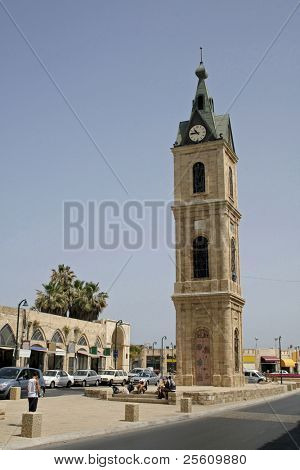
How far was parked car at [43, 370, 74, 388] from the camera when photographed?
4022 cm

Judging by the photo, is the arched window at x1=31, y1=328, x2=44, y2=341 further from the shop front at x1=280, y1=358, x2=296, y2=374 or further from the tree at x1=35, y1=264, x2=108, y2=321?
the shop front at x1=280, y1=358, x2=296, y2=374

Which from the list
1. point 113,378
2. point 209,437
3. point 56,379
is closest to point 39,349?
point 56,379

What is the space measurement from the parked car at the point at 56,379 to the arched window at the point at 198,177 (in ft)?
63.1

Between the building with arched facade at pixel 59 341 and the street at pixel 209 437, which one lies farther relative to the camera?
the building with arched facade at pixel 59 341

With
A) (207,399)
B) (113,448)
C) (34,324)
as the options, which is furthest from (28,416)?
(34,324)

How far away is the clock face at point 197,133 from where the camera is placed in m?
41.9

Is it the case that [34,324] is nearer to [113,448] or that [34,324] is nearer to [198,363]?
[198,363]

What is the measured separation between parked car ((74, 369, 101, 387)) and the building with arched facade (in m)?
4.88

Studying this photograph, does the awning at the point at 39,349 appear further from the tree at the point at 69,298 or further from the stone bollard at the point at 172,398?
the stone bollard at the point at 172,398

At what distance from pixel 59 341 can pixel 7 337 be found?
9293 mm

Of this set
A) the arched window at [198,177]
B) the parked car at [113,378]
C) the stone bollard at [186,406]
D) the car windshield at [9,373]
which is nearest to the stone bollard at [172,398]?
the stone bollard at [186,406]

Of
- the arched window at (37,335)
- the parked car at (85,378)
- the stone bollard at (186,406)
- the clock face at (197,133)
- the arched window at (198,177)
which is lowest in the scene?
the parked car at (85,378)

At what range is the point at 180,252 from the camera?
40.5 m

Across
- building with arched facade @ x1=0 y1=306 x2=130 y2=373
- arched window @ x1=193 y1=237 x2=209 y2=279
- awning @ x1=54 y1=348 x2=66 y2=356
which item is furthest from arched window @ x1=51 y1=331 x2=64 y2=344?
arched window @ x1=193 y1=237 x2=209 y2=279
